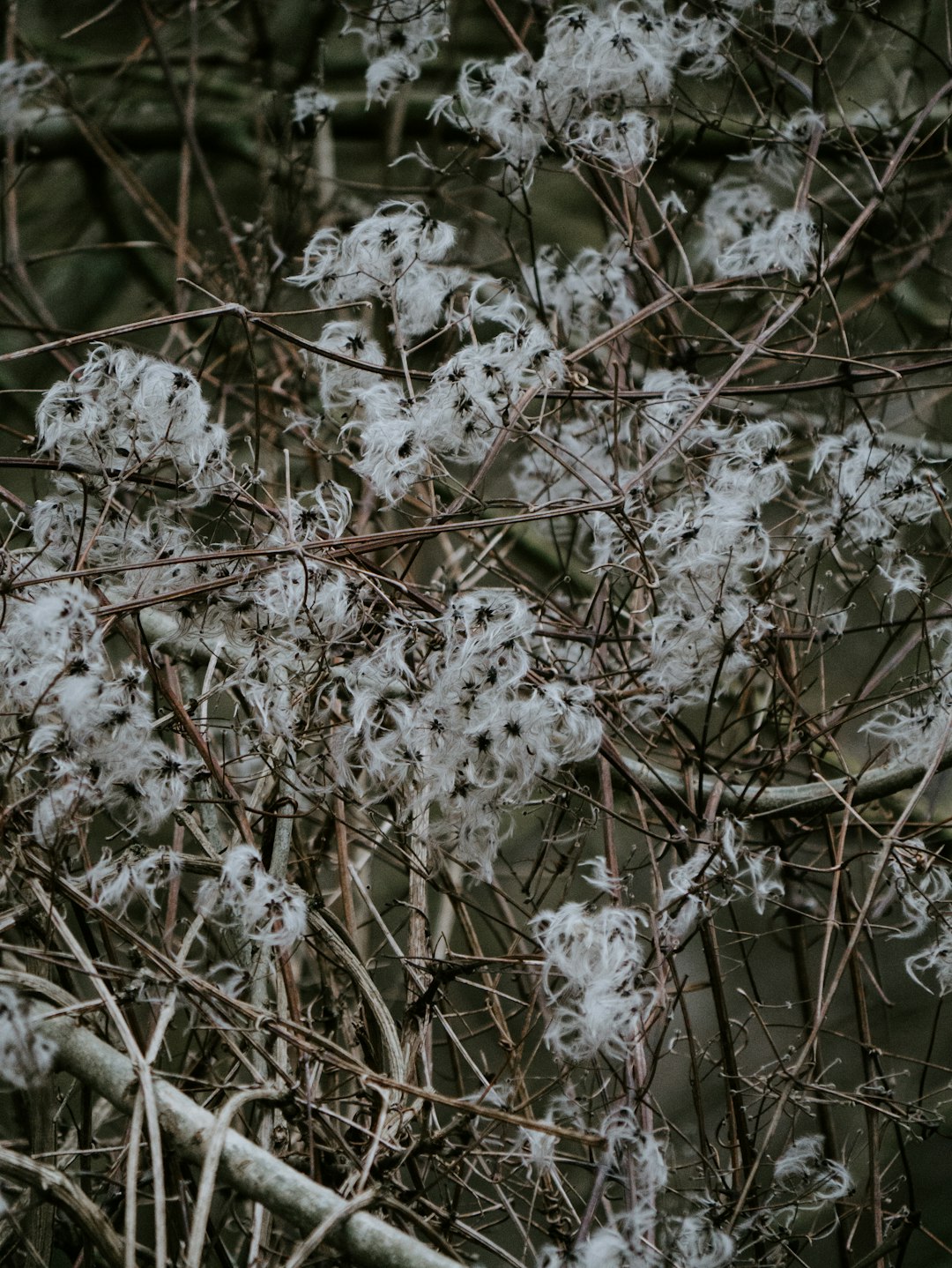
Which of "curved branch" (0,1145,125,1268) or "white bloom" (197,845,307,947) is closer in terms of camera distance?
"curved branch" (0,1145,125,1268)

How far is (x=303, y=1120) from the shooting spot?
79cm

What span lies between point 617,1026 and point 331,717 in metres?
0.36

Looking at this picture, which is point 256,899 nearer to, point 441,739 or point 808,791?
point 441,739

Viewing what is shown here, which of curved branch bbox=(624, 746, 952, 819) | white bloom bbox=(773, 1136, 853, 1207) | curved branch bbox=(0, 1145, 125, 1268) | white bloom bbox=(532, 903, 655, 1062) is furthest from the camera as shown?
curved branch bbox=(624, 746, 952, 819)

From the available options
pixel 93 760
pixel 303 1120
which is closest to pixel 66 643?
pixel 93 760

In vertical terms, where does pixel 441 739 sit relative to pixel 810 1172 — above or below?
above

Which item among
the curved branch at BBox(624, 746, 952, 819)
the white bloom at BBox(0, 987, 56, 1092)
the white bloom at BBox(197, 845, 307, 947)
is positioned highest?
the white bloom at BBox(0, 987, 56, 1092)

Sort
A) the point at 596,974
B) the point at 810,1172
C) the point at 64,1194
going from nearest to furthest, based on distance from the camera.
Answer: the point at 64,1194 < the point at 596,974 < the point at 810,1172

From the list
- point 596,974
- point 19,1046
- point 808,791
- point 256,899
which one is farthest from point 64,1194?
point 808,791

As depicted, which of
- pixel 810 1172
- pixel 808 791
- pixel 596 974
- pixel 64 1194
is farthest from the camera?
pixel 808 791

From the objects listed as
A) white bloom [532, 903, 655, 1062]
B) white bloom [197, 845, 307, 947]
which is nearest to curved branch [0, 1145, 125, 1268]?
white bloom [197, 845, 307, 947]

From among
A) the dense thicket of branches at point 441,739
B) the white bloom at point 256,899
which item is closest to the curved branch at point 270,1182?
the dense thicket of branches at point 441,739

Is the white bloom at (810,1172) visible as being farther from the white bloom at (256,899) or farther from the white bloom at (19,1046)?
the white bloom at (19,1046)

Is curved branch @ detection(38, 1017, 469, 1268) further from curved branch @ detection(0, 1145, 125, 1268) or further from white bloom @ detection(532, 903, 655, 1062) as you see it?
white bloom @ detection(532, 903, 655, 1062)
